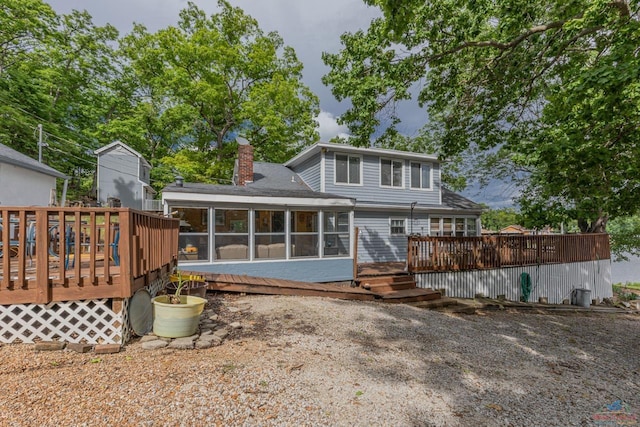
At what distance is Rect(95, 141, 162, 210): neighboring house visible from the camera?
17.6m

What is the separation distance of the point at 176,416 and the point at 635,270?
118ft

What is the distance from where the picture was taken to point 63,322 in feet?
10.7

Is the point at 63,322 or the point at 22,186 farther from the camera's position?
the point at 22,186

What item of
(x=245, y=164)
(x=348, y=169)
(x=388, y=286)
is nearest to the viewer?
(x=388, y=286)

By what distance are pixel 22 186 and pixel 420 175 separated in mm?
16408

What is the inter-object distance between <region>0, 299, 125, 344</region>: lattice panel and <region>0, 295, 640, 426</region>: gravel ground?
7.4 inches

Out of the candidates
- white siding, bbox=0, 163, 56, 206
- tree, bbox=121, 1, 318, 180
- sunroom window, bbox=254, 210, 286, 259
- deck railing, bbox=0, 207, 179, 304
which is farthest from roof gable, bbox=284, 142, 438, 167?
white siding, bbox=0, 163, 56, 206

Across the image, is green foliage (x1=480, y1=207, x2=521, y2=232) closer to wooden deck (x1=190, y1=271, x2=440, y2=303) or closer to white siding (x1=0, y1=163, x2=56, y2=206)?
wooden deck (x1=190, y1=271, x2=440, y2=303)

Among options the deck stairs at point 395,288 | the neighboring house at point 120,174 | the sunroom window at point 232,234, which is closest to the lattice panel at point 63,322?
the sunroom window at point 232,234

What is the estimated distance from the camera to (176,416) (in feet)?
7.43

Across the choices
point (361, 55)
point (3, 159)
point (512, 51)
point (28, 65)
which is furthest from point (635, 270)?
point (28, 65)

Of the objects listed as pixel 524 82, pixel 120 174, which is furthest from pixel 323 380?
pixel 120 174

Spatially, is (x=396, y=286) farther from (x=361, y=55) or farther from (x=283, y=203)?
(x=361, y=55)

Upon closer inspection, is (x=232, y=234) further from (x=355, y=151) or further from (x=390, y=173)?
(x=390, y=173)
